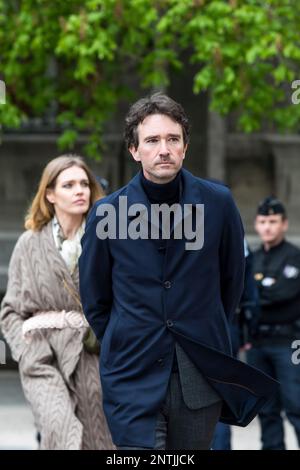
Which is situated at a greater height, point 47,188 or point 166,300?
point 47,188

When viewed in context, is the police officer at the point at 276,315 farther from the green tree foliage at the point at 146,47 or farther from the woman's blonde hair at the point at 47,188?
the woman's blonde hair at the point at 47,188

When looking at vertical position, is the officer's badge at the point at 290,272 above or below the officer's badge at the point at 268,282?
above

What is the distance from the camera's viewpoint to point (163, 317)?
4.88m

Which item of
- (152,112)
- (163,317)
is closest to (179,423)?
(163,317)

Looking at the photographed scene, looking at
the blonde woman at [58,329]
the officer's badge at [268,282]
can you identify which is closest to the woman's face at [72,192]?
the blonde woman at [58,329]

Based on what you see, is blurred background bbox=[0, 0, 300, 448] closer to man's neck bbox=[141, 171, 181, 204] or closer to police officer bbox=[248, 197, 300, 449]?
police officer bbox=[248, 197, 300, 449]

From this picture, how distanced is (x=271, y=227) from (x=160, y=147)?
13.2ft

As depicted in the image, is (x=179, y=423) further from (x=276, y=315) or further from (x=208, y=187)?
(x=276, y=315)

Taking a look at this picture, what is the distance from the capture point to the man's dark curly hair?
4887 mm

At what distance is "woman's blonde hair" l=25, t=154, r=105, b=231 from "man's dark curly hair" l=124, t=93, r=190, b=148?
1.65 meters

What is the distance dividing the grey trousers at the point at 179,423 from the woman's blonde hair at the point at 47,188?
6.34 feet

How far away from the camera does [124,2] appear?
1062cm

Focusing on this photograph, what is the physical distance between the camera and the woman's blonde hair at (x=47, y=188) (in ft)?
21.8
